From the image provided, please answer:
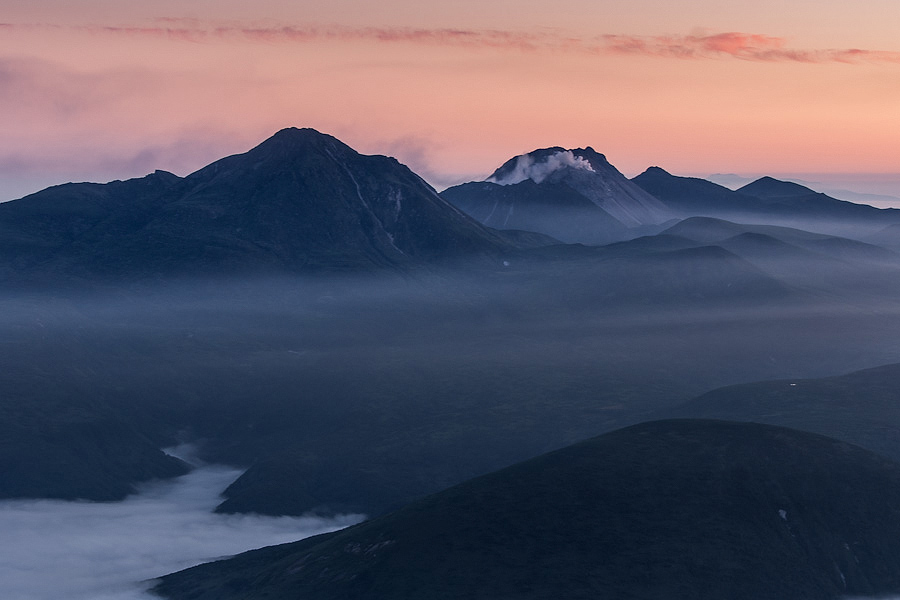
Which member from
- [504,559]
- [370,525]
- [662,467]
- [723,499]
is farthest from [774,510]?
[370,525]

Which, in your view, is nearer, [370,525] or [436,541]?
[436,541]

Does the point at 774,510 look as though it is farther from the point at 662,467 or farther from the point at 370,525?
the point at 370,525

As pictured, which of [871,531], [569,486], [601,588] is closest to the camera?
[601,588]

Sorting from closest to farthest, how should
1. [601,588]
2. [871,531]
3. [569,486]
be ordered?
[601,588] → [871,531] → [569,486]

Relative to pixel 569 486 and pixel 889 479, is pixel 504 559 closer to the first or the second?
pixel 569 486

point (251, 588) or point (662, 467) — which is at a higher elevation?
point (662, 467)

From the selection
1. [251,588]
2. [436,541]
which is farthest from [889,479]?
[251,588]
